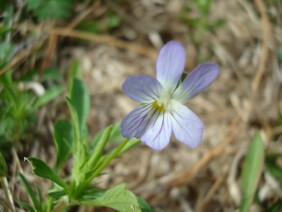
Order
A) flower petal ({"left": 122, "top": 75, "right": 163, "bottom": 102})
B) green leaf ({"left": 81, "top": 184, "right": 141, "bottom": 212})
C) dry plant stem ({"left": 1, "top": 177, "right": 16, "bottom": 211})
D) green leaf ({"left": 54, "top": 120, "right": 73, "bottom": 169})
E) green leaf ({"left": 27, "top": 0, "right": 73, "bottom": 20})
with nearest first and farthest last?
flower petal ({"left": 122, "top": 75, "right": 163, "bottom": 102}) → green leaf ({"left": 81, "top": 184, "right": 141, "bottom": 212}) → dry plant stem ({"left": 1, "top": 177, "right": 16, "bottom": 211}) → green leaf ({"left": 54, "top": 120, "right": 73, "bottom": 169}) → green leaf ({"left": 27, "top": 0, "right": 73, "bottom": 20})

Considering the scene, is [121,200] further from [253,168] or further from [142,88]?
[253,168]

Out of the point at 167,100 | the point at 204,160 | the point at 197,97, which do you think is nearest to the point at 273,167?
the point at 204,160

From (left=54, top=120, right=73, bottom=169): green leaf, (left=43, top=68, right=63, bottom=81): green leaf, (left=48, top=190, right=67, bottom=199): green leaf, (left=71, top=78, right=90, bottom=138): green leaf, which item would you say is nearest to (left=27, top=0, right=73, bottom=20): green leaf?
(left=43, top=68, right=63, bottom=81): green leaf

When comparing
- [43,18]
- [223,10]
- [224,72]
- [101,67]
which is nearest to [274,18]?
[223,10]

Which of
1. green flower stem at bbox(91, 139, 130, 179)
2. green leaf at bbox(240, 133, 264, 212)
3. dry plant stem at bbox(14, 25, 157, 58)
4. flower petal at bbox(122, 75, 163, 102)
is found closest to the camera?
flower petal at bbox(122, 75, 163, 102)

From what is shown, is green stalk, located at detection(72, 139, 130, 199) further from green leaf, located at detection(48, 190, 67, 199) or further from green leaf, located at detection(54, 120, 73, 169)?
green leaf, located at detection(54, 120, 73, 169)

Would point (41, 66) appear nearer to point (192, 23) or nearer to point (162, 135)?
point (192, 23)

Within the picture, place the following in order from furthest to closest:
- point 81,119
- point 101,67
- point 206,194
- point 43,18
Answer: point 101,67
point 43,18
point 206,194
point 81,119
